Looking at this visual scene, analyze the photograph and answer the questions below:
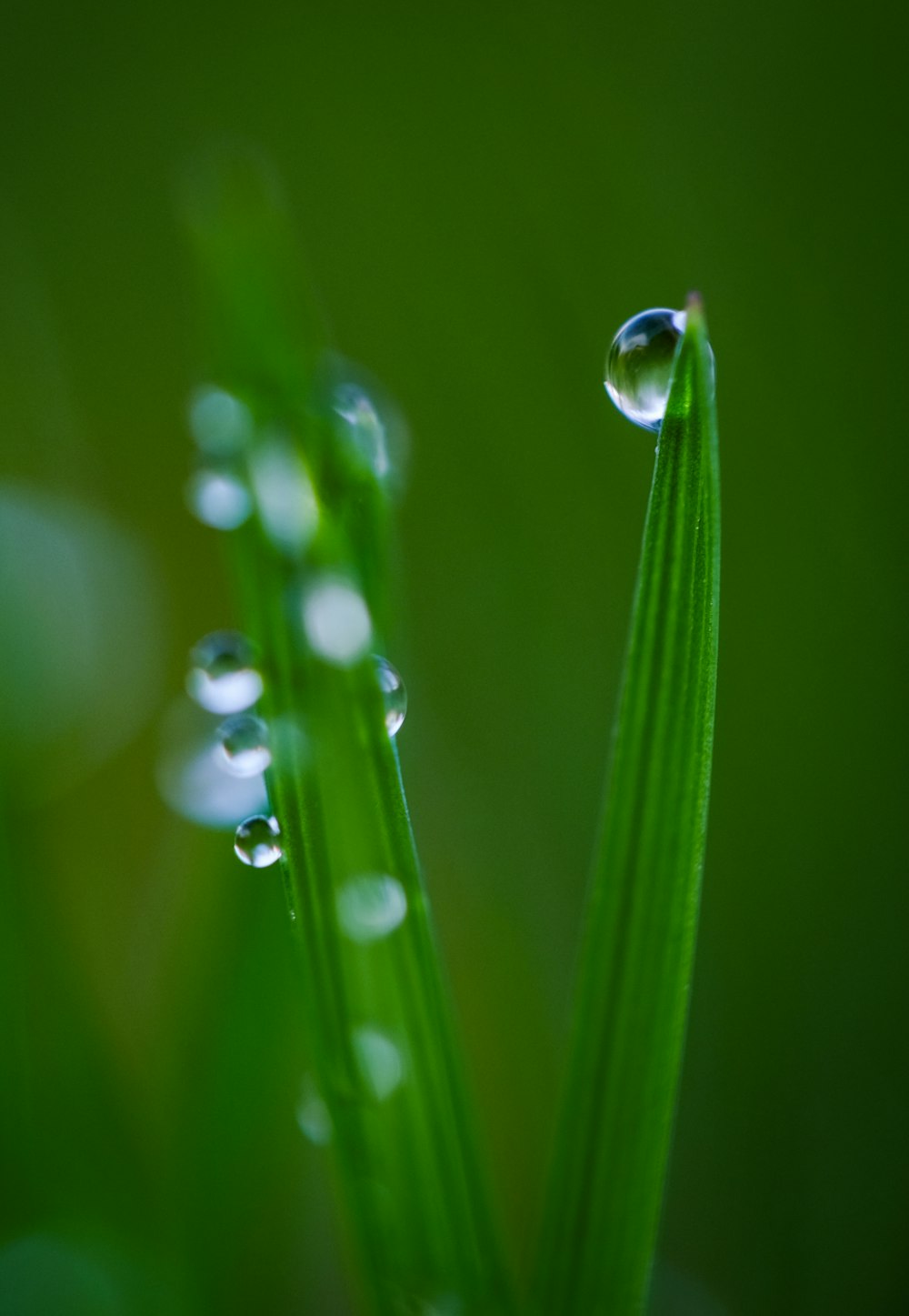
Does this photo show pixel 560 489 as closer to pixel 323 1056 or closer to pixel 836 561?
pixel 836 561

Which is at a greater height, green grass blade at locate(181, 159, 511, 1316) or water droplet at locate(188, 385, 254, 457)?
water droplet at locate(188, 385, 254, 457)

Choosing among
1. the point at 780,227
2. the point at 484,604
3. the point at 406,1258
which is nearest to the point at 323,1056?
the point at 406,1258

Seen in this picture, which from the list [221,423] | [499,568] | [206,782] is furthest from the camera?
[499,568]

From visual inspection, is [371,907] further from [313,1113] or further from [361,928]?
[313,1113]

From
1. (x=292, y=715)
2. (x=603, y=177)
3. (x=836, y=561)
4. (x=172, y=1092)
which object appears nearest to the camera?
(x=292, y=715)

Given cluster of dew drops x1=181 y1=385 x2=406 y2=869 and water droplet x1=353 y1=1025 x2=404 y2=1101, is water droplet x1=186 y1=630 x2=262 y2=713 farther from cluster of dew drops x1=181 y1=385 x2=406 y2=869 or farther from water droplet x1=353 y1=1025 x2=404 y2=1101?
water droplet x1=353 y1=1025 x2=404 y2=1101

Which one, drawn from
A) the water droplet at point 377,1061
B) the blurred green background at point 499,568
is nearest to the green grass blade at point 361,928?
the water droplet at point 377,1061

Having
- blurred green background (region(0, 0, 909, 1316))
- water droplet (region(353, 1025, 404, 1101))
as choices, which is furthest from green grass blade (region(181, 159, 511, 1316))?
blurred green background (region(0, 0, 909, 1316))

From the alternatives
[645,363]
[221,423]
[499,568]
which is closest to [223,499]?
[221,423]
